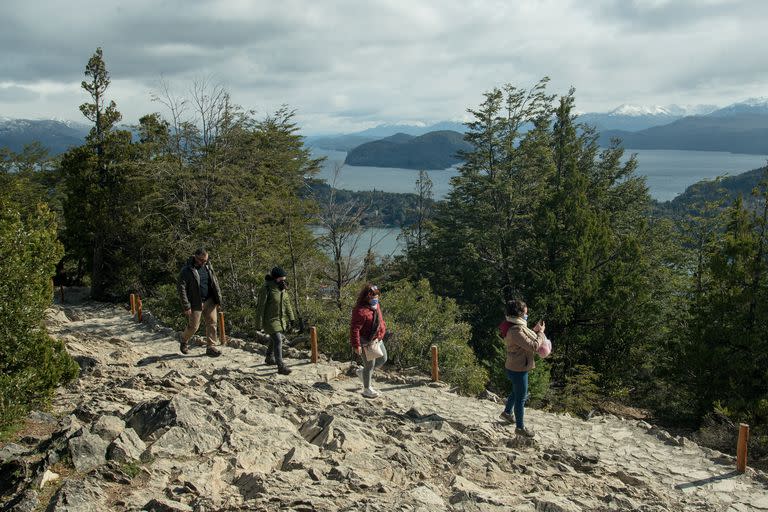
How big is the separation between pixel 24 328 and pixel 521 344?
664 centimetres

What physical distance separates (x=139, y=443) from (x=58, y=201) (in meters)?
33.6

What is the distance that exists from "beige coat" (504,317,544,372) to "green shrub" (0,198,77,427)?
20.6 feet

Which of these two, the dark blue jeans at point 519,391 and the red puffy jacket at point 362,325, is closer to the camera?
the dark blue jeans at point 519,391

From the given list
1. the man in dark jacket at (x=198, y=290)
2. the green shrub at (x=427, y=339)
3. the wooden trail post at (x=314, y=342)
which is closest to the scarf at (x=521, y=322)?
the wooden trail post at (x=314, y=342)

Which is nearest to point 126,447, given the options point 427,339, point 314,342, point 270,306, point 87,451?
point 87,451

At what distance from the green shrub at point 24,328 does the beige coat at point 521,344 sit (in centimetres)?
627

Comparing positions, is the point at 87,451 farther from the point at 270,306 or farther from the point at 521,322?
the point at 521,322

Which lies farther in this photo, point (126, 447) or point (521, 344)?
point (521, 344)

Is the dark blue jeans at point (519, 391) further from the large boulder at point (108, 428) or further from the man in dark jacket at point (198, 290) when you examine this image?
the man in dark jacket at point (198, 290)

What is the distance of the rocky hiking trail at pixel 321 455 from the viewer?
17.5ft

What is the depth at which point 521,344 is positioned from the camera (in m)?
7.50

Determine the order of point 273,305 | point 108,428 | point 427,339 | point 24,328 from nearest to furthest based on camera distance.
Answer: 1. point 108,428
2. point 24,328
3. point 273,305
4. point 427,339

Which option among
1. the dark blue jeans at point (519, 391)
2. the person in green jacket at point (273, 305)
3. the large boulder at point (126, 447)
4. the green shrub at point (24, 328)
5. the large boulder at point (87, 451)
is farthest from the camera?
the person in green jacket at point (273, 305)

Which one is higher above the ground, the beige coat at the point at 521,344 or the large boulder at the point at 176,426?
the beige coat at the point at 521,344
